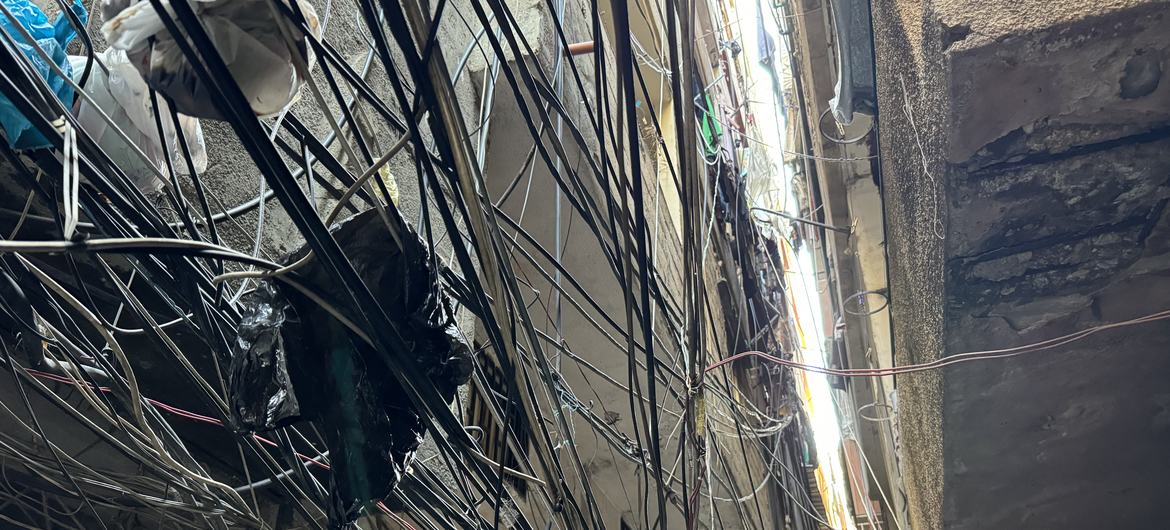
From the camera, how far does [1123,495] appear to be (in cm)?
260

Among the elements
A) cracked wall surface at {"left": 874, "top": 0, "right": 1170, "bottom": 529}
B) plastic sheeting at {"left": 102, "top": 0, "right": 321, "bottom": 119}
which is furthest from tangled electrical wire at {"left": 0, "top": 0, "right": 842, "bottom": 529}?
cracked wall surface at {"left": 874, "top": 0, "right": 1170, "bottom": 529}

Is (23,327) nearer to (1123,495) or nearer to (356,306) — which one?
(356,306)

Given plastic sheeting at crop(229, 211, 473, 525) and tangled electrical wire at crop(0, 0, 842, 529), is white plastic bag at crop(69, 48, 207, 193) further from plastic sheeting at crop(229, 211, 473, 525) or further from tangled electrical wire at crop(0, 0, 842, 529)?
plastic sheeting at crop(229, 211, 473, 525)

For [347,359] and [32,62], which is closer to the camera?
[347,359]

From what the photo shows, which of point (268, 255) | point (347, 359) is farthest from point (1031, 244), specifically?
point (268, 255)

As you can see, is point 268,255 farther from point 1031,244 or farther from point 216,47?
point 1031,244

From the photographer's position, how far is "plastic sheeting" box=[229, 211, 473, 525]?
4.17 ft

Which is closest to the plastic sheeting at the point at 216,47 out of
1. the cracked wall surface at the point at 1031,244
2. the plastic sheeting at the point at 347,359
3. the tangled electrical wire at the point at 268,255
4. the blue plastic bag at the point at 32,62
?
the tangled electrical wire at the point at 268,255

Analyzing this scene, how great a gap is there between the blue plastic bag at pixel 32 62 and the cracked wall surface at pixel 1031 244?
6.10ft

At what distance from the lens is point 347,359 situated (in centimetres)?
132

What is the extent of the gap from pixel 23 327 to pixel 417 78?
1312 millimetres

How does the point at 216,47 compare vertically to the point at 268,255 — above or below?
above

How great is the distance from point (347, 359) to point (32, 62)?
905 mm

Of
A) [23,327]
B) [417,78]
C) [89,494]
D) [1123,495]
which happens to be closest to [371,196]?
[417,78]
